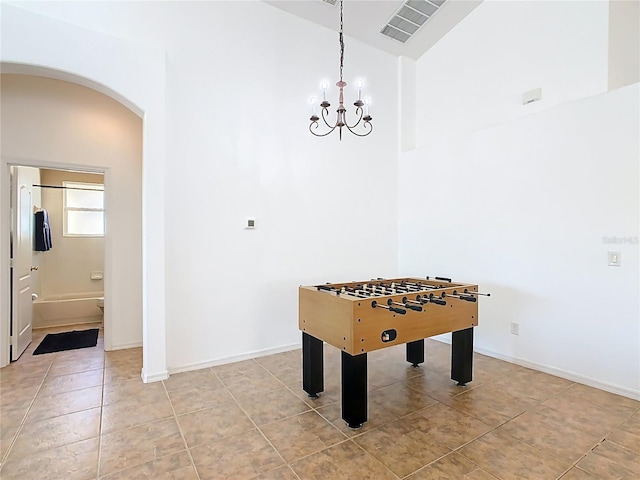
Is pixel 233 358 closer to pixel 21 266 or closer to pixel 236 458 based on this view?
pixel 236 458

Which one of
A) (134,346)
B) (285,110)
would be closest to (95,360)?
(134,346)

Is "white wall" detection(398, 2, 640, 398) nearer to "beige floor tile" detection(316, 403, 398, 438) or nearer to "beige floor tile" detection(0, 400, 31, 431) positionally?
"beige floor tile" detection(316, 403, 398, 438)

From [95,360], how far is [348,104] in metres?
4.30

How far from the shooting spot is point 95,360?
3695mm

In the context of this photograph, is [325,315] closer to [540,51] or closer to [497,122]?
[497,122]

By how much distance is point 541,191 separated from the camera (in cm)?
Answer: 336

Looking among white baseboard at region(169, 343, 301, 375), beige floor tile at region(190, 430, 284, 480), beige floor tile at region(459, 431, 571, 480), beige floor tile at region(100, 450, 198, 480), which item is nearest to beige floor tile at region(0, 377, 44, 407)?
white baseboard at region(169, 343, 301, 375)

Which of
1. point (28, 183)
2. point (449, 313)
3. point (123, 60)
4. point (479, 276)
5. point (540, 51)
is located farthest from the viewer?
point (28, 183)

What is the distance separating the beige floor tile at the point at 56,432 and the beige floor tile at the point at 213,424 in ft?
1.95

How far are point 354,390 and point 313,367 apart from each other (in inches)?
21.1

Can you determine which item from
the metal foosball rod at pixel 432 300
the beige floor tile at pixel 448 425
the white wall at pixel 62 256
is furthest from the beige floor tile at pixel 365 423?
the white wall at pixel 62 256

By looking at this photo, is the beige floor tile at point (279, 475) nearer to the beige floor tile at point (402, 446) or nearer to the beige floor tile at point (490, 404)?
the beige floor tile at point (402, 446)

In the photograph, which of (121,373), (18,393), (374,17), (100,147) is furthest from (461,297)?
(100,147)

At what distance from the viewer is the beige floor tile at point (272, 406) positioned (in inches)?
97.5
